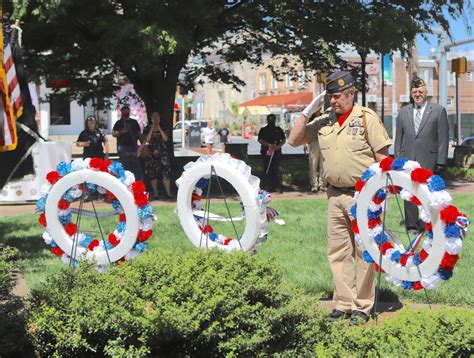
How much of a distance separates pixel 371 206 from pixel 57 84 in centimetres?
1722

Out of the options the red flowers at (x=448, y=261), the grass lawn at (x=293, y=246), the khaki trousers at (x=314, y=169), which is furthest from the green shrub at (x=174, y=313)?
the khaki trousers at (x=314, y=169)

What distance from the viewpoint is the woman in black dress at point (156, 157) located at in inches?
595

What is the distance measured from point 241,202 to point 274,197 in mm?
9937

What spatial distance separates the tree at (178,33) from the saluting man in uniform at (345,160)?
29.6 ft

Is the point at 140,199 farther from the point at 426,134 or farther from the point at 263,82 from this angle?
the point at 263,82

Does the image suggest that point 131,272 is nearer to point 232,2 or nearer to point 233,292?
point 233,292

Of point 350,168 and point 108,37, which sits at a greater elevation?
point 108,37

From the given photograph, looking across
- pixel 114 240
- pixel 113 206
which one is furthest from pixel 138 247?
pixel 113 206

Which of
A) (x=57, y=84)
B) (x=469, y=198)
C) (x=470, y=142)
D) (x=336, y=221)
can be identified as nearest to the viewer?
(x=336, y=221)

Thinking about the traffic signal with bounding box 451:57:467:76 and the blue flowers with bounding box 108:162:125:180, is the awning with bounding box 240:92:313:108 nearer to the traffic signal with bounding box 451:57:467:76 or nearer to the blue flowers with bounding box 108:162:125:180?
the traffic signal with bounding box 451:57:467:76

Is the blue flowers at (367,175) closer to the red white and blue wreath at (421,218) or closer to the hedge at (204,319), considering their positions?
the red white and blue wreath at (421,218)

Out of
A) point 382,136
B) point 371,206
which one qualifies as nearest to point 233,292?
point 371,206

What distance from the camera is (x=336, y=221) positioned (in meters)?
6.02

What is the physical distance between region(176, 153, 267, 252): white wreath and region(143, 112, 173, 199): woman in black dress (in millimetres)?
A: 8566
